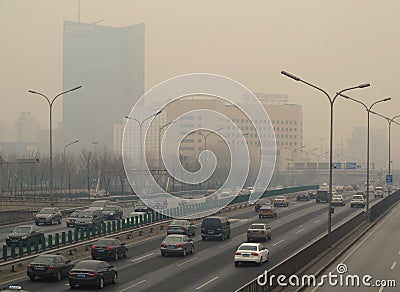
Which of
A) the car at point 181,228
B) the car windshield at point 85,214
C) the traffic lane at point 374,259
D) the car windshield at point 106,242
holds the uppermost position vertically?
the car windshield at point 85,214

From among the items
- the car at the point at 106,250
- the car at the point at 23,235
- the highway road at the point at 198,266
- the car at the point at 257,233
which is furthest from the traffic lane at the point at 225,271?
the car at the point at 23,235

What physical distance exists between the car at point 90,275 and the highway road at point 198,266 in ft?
1.35

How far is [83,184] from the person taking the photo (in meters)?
124

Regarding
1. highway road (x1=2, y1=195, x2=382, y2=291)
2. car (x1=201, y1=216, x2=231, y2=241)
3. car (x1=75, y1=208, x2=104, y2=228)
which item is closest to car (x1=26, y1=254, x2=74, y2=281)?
highway road (x1=2, y1=195, x2=382, y2=291)

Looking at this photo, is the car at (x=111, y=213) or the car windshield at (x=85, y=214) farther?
the car at (x=111, y=213)

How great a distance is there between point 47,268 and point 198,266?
8.14m

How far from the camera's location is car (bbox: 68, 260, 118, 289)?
2462 centimetres

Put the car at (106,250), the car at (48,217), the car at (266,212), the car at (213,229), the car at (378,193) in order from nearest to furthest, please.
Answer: the car at (106,250) < the car at (213,229) < the car at (48,217) < the car at (266,212) < the car at (378,193)

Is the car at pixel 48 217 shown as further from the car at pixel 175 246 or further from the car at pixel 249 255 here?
the car at pixel 249 255

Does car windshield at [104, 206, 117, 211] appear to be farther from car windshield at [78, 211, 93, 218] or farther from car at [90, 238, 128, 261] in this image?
car at [90, 238, 128, 261]

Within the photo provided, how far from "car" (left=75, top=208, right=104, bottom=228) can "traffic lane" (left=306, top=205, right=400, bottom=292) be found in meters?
20.4

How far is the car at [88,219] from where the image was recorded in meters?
50.7

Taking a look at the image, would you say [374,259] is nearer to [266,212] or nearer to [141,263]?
[141,263]

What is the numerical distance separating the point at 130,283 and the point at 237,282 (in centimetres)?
424
